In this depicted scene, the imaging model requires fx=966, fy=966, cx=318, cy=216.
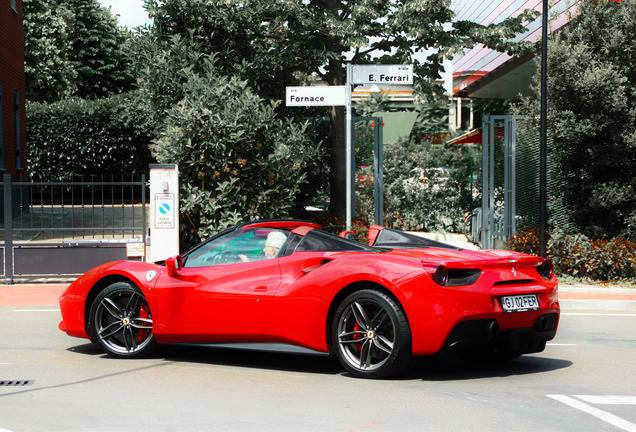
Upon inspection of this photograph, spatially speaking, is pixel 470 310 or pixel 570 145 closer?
pixel 470 310

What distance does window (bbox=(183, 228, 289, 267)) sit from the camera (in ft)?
26.6

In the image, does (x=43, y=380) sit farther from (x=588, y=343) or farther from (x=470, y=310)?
(x=588, y=343)

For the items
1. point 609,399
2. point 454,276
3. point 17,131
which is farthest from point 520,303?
point 17,131

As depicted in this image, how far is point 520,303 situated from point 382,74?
6845 mm

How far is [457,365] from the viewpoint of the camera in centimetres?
812

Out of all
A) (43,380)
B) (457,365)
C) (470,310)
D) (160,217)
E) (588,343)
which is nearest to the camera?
(470,310)

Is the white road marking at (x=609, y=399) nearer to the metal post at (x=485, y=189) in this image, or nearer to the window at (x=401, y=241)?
the window at (x=401, y=241)

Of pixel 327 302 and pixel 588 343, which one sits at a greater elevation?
pixel 327 302

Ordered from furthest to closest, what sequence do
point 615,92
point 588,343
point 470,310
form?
point 615,92 → point 588,343 → point 470,310

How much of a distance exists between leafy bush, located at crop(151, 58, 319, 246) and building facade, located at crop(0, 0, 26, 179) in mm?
10929

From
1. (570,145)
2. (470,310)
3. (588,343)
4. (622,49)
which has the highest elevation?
(622,49)

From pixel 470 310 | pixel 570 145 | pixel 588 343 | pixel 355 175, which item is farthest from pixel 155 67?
pixel 470 310

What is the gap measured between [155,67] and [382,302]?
1307 cm

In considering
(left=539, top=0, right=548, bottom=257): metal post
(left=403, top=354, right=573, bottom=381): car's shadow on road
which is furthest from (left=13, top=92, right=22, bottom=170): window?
(left=403, top=354, right=573, bottom=381): car's shadow on road
